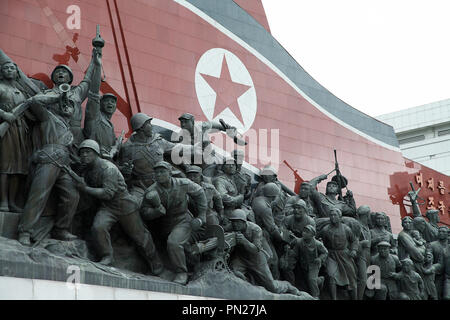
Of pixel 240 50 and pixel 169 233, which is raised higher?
pixel 240 50

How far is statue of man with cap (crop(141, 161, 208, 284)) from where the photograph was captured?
8570mm

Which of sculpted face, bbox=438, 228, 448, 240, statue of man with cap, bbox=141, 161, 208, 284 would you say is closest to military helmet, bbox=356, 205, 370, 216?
sculpted face, bbox=438, 228, 448, 240

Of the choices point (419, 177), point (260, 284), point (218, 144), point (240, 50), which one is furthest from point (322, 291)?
point (419, 177)

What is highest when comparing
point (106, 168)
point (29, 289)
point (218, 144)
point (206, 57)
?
point (206, 57)

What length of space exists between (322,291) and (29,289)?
469 cm

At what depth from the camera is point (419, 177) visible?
1474 cm

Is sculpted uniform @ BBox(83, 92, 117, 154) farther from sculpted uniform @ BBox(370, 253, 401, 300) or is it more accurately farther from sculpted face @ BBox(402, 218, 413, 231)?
sculpted face @ BBox(402, 218, 413, 231)

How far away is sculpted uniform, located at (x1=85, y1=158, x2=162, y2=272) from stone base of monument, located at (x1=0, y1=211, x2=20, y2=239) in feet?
2.76

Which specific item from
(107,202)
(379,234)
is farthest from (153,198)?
(379,234)

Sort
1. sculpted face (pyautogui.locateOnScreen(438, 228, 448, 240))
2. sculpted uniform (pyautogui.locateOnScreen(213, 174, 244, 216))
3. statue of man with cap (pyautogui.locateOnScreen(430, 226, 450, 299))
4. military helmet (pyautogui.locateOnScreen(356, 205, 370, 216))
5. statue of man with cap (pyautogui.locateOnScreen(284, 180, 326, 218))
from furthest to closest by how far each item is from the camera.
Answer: sculpted face (pyautogui.locateOnScreen(438, 228, 448, 240)) → statue of man with cap (pyautogui.locateOnScreen(430, 226, 450, 299)) → military helmet (pyautogui.locateOnScreen(356, 205, 370, 216)) → statue of man with cap (pyautogui.locateOnScreen(284, 180, 326, 218)) → sculpted uniform (pyautogui.locateOnScreen(213, 174, 244, 216))

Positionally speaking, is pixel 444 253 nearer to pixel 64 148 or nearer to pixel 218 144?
pixel 218 144

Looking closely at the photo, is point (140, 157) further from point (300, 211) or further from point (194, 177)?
point (300, 211)

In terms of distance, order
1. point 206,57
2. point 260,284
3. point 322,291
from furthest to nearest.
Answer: point 206,57 → point 322,291 → point 260,284

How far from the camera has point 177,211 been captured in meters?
8.74
